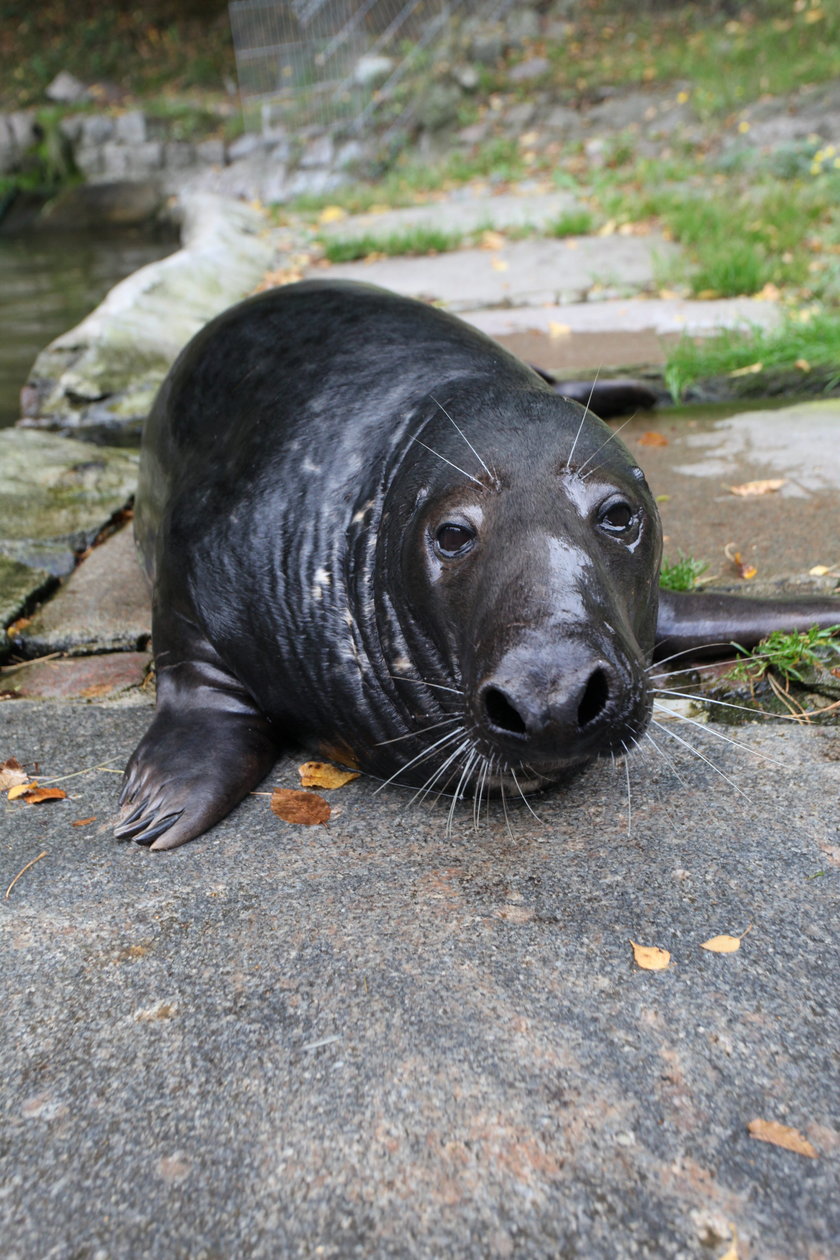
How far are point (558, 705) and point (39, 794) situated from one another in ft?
5.03

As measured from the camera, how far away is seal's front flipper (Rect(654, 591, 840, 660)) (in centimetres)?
330

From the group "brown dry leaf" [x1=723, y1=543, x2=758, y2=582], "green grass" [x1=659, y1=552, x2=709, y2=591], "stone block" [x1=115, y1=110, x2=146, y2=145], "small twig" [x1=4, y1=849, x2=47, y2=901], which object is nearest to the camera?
"small twig" [x1=4, y1=849, x2=47, y2=901]

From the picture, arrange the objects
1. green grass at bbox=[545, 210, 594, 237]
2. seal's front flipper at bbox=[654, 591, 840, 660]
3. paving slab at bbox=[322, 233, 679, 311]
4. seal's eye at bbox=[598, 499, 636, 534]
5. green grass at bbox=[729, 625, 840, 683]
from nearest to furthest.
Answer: seal's eye at bbox=[598, 499, 636, 534] < green grass at bbox=[729, 625, 840, 683] < seal's front flipper at bbox=[654, 591, 840, 660] < paving slab at bbox=[322, 233, 679, 311] < green grass at bbox=[545, 210, 594, 237]

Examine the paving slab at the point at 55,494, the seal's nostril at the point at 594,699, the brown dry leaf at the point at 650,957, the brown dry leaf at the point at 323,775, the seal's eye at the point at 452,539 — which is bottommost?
the paving slab at the point at 55,494

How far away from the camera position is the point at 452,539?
8.45 feet

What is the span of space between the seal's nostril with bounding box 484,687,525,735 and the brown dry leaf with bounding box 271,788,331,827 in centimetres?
70

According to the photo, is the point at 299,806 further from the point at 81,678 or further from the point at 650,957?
the point at 81,678

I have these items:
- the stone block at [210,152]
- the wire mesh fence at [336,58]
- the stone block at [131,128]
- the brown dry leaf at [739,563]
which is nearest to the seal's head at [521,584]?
the brown dry leaf at [739,563]

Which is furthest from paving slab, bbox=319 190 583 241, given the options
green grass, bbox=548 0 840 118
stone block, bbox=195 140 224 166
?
stone block, bbox=195 140 224 166

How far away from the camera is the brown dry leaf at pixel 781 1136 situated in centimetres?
167

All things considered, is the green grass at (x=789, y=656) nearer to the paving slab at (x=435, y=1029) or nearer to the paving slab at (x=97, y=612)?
the paving slab at (x=435, y=1029)

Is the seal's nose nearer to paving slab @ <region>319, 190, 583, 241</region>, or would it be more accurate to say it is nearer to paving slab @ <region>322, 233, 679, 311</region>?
paving slab @ <region>322, 233, 679, 311</region>

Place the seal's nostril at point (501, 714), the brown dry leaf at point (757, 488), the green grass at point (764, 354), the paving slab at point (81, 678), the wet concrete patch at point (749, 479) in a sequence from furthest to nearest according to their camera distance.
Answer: the green grass at point (764, 354) < the brown dry leaf at point (757, 488) < the wet concrete patch at point (749, 479) < the paving slab at point (81, 678) < the seal's nostril at point (501, 714)

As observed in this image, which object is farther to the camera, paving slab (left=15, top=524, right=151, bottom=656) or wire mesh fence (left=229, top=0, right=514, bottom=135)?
wire mesh fence (left=229, top=0, right=514, bottom=135)
